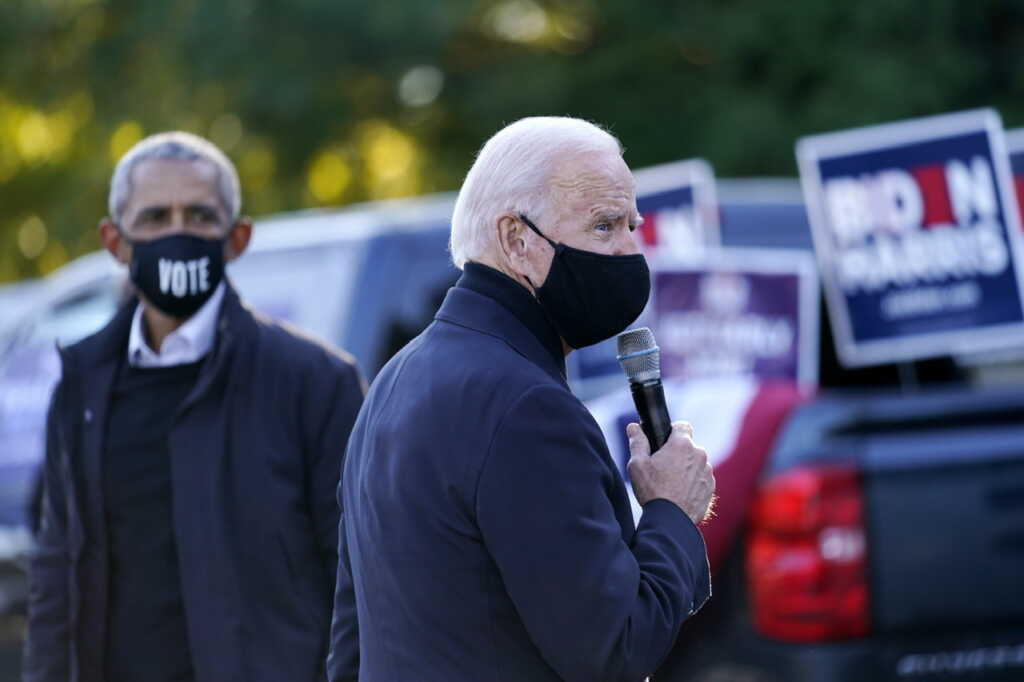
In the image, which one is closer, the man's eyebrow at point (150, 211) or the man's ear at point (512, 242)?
the man's ear at point (512, 242)

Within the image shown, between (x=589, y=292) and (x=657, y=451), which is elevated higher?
(x=589, y=292)

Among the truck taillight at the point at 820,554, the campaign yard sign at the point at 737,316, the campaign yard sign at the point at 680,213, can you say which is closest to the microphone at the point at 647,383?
the truck taillight at the point at 820,554

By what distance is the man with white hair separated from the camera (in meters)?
2.21

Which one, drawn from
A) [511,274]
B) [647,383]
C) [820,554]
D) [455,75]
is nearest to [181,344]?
[511,274]

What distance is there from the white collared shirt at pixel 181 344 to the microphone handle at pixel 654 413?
1.32 metres

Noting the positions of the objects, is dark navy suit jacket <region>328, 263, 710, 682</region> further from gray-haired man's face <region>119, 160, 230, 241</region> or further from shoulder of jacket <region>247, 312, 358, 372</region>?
gray-haired man's face <region>119, 160, 230, 241</region>

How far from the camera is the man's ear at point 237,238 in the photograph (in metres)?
3.63

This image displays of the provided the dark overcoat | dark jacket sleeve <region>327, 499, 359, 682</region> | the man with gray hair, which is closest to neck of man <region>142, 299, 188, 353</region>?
the man with gray hair

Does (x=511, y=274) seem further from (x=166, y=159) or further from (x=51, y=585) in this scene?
(x=51, y=585)

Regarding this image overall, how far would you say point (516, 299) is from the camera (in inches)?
95.3

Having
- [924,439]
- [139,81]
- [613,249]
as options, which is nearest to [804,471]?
[924,439]

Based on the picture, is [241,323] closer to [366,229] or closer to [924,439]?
[924,439]

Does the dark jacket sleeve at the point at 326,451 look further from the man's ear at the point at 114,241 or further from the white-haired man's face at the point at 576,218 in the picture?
the white-haired man's face at the point at 576,218

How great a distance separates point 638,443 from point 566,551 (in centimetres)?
30
